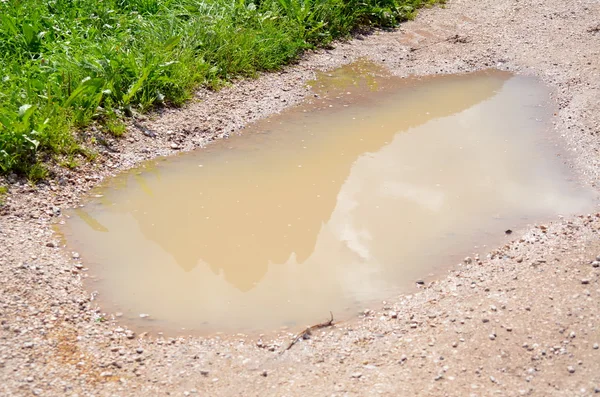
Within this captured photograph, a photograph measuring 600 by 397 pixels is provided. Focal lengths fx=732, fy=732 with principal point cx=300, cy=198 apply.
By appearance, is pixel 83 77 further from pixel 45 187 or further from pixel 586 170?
pixel 586 170

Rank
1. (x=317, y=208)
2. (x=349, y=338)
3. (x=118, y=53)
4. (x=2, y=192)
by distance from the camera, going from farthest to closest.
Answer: (x=118, y=53) → (x=317, y=208) → (x=2, y=192) → (x=349, y=338)

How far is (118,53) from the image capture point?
753cm

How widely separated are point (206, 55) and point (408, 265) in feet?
13.7

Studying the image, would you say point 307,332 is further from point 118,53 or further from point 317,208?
point 118,53

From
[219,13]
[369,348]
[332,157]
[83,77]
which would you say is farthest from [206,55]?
[369,348]

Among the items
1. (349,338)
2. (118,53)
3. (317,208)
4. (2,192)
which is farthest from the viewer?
(118,53)

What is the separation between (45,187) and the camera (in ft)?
20.0

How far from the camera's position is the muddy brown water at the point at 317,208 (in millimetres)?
5070

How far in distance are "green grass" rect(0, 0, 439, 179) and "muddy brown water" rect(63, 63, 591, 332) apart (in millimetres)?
768

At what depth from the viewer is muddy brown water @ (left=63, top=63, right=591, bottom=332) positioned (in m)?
5.07

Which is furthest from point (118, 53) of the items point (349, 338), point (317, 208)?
point (349, 338)

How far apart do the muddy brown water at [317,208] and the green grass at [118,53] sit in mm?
768

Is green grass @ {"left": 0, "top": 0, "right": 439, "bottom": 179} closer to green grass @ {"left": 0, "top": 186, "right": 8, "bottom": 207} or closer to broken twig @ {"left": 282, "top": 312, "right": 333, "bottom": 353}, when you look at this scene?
green grass @ {"left": 0, "top": 186, "right": 8, "bottom": 207}

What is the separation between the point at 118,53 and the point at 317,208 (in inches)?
114
